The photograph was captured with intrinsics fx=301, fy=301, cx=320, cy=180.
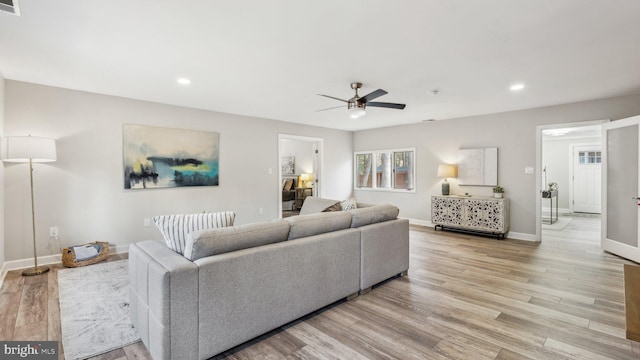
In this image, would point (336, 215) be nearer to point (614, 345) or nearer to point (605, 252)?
point (614, 345)

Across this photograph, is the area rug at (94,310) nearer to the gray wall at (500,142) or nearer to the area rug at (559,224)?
the gray wall at (500,142)

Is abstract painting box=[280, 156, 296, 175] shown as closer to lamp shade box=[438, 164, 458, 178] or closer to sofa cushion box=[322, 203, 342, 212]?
lamp shade box=[438, 164, 458, 178]

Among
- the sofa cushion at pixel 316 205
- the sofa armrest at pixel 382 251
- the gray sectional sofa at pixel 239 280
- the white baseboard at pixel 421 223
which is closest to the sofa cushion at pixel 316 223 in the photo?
the gray sectional sofa at pixel 239 280

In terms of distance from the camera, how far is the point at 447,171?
609cm

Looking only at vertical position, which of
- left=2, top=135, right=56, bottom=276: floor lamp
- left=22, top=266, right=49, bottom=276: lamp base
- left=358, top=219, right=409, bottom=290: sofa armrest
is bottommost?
left=22, top=266, right=49, bottom=276: lamp base

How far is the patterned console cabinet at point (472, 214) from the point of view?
17.5 feet

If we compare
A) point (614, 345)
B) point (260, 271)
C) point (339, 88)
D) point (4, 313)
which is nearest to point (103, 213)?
point (4, 313)

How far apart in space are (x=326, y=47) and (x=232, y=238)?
1.86 meters

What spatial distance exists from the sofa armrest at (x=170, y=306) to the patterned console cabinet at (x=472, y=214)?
5243 mm

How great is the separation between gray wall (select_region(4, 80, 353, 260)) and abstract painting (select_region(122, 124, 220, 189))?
0.11 metres

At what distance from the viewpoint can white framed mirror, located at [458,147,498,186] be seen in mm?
5723

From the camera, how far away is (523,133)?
5.38 metres

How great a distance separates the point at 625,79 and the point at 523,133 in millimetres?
1774

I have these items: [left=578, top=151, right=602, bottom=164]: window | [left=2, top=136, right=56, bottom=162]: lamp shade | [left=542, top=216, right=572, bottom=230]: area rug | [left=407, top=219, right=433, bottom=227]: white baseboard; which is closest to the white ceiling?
[left=2, top=136, right=56, bottom=162]: lamp shade
